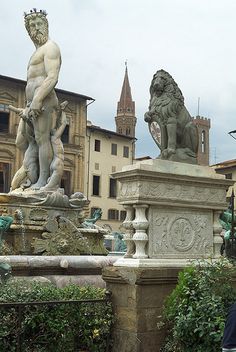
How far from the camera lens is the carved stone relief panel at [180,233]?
5.76 metres

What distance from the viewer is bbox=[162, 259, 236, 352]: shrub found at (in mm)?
4695

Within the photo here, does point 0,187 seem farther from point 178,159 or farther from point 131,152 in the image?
point 178,159

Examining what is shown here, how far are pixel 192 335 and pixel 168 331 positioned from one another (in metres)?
0.69

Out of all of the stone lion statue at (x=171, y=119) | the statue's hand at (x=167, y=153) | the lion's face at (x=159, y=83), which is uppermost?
the lion's face at (x=159, y=83)

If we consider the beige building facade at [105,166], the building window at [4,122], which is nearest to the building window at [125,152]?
the beige building facade at [105,166]

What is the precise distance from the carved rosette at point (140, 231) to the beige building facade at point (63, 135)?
129 feet

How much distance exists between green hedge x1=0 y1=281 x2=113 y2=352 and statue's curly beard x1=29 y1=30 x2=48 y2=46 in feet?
21.4

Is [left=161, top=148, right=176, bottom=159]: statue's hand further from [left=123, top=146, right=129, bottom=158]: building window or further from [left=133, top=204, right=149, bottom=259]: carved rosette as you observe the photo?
[left=123, top=146, right=129, bottom=158]: building window

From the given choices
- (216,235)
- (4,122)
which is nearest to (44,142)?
(216,235)

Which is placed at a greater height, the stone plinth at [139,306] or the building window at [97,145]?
the building window at [97,145]

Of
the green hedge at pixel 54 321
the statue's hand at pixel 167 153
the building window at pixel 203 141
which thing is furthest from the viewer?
the building window at pixel 203 141

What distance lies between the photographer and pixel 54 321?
506 cm

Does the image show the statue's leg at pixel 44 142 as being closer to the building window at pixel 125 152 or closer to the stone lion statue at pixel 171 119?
the stone lion statue at pixel 171 119

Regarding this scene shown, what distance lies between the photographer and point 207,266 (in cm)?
537
